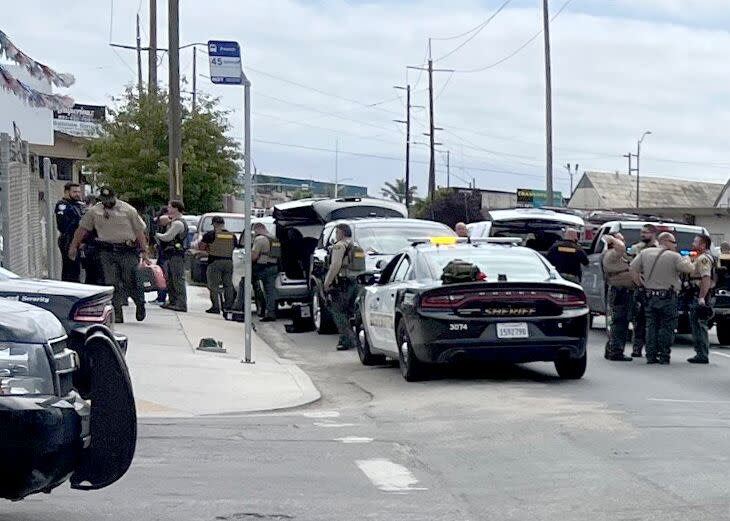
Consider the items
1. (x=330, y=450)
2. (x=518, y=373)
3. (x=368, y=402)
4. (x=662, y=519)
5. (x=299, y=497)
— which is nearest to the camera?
(x=662, y=519)

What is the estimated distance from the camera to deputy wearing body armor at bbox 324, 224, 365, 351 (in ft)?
59.1

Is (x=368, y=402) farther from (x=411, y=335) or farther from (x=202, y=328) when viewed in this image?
(x=202, y=328)

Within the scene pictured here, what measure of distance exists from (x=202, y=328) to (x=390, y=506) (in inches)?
498

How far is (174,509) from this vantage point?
7801 mm

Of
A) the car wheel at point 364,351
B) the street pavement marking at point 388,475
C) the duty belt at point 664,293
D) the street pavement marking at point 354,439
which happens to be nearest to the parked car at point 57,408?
the street pavement marking at point 388,475

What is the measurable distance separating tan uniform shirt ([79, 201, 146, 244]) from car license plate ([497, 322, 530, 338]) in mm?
6233

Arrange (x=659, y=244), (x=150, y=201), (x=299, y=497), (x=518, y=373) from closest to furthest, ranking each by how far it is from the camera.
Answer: (x=299, y=497) < (x=518, y=373) < (x=659, y=244) < (x=150, y=201)

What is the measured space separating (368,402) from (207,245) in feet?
34.7

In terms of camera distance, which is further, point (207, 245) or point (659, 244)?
point (207, 245)

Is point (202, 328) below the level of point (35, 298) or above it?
below

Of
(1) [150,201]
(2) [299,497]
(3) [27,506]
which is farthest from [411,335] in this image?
(1) [150,201]

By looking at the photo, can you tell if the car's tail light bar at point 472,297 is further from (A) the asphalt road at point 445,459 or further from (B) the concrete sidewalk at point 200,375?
(B) the concrete sidewalk at point 200,375

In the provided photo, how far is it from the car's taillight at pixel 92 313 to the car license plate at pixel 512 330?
4.60 m

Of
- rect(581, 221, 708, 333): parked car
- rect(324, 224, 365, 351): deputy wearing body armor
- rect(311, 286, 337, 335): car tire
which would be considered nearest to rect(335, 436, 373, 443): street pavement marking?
rect(324, 224, 365, 351): deputy wearing body armor
